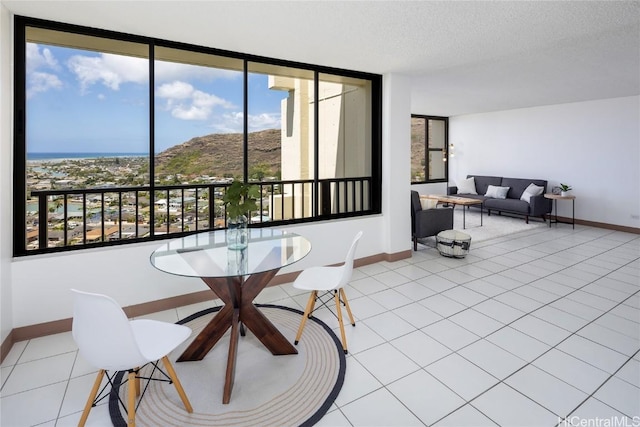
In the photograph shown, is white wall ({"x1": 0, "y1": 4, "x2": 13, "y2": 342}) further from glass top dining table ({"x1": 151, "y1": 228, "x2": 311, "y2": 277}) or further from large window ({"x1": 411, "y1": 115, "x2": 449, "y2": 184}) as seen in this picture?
large window ({"x1": 411, "y1": 115, "x2": 449, "y2": 184})

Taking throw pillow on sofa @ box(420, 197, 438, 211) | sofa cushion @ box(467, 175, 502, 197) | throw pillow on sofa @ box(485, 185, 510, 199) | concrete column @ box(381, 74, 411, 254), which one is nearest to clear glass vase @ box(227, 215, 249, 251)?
concrete column @ box(381, 74, 411, 254)

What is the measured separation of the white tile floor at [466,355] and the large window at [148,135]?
976mm

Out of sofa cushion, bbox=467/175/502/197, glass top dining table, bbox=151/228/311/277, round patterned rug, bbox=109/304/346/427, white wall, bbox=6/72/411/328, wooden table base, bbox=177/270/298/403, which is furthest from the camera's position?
sofa cushion, bbox=467/175/502/197

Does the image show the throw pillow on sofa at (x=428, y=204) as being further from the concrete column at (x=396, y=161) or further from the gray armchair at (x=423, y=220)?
the concrete column at (x=396, y=161)

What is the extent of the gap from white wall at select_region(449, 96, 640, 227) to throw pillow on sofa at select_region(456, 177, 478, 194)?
20.0 inches

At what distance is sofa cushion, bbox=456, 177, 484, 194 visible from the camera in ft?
28.5

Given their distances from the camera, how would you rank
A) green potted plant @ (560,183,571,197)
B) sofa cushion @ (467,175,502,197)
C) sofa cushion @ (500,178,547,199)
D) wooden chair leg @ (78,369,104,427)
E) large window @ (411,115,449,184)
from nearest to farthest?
wooden chair leg @ (78,369,104,427), green potted plant @ (560,183,571,197), sofa cushion @ (500,178,547,199), sofa cushion @ (467,175,502,197), large window @ (411,115,449,184)

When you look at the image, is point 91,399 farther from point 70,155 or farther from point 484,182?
point 484,182

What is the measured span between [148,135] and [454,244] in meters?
3.97

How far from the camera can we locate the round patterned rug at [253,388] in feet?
6.15

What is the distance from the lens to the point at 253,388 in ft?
6.95

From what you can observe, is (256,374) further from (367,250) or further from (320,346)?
(367,250)

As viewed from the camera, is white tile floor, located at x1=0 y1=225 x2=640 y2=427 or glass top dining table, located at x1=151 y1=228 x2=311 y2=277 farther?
glass top dining table, located at x1=151 y1=228 x2=311 y2=277

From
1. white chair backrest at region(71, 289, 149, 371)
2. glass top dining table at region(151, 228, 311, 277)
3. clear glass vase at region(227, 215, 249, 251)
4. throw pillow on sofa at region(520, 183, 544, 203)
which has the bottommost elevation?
white chair backrest at region(71, 289, 149, 371)
